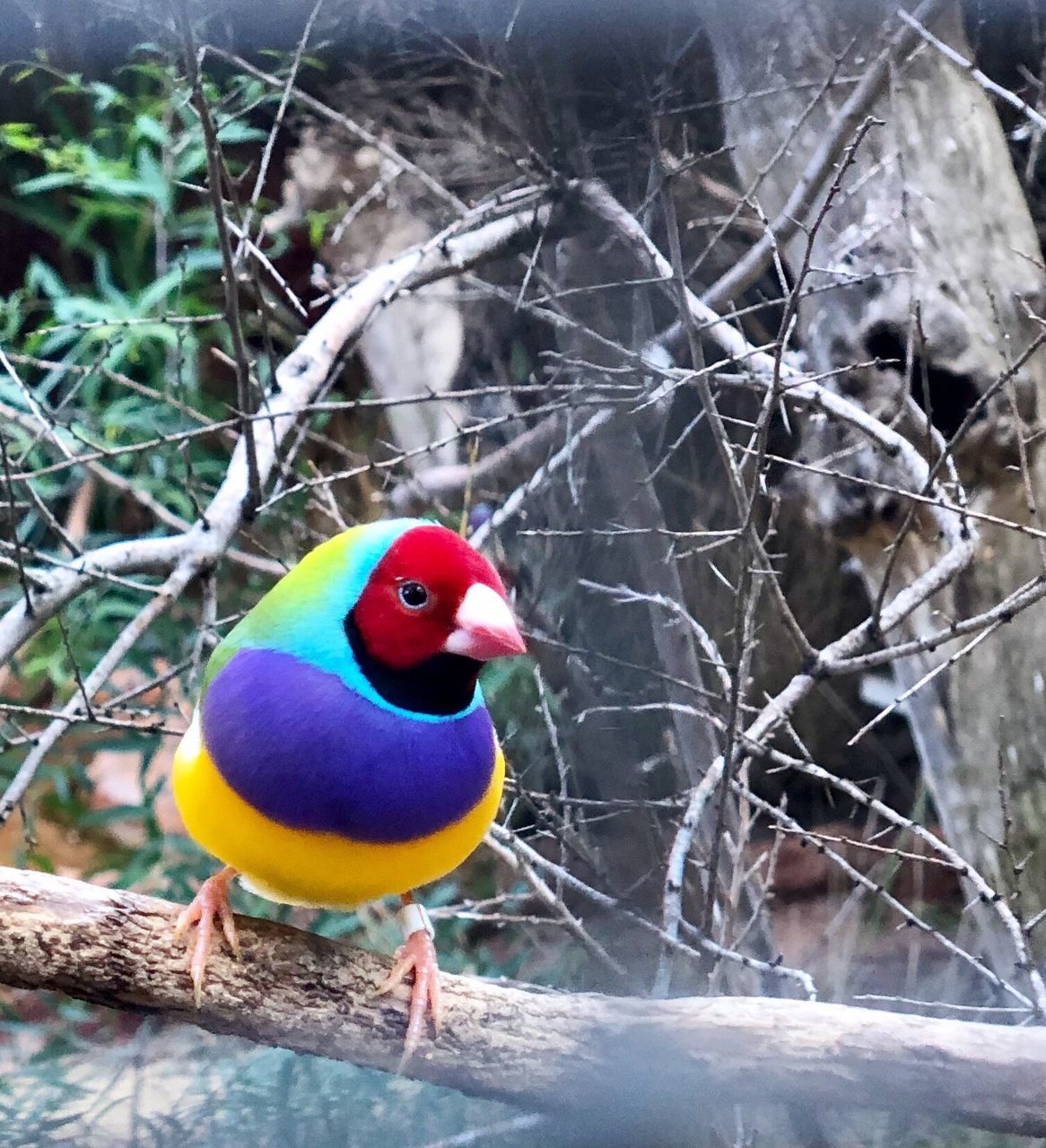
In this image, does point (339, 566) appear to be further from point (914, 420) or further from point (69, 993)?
point (914, 420)

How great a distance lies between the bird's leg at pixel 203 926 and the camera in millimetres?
857

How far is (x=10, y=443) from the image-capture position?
1.53m

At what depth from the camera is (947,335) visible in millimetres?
1366

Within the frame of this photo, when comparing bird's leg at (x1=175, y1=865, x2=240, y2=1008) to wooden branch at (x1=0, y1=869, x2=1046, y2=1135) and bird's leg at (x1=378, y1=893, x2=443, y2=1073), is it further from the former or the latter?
bird's leg at (x1=378, y1=893, x2=443, y2=1073)

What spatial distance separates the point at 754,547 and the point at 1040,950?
2.08 feet

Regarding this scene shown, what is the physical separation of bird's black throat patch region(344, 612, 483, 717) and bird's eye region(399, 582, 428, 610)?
42 millimetres

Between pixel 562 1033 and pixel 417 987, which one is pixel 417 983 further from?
pixel 562 1033

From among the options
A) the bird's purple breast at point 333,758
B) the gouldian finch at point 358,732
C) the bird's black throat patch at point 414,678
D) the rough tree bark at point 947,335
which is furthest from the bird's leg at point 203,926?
the rough tree bark at point 947,335

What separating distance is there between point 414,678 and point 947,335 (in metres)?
0.87

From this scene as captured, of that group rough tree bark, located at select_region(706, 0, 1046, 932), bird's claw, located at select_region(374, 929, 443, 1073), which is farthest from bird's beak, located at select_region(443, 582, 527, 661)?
rough tree bark, located at select_region(706, 0, 1046, 932)

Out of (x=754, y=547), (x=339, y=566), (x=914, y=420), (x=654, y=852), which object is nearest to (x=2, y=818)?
(x=339, y=566)

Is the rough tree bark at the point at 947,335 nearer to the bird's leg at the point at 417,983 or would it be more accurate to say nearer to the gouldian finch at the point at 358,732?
the gouldian finch at the point at 358,732

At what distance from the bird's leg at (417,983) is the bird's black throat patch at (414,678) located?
0.70 feet

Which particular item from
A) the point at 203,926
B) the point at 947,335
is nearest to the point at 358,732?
the point at 203,926
